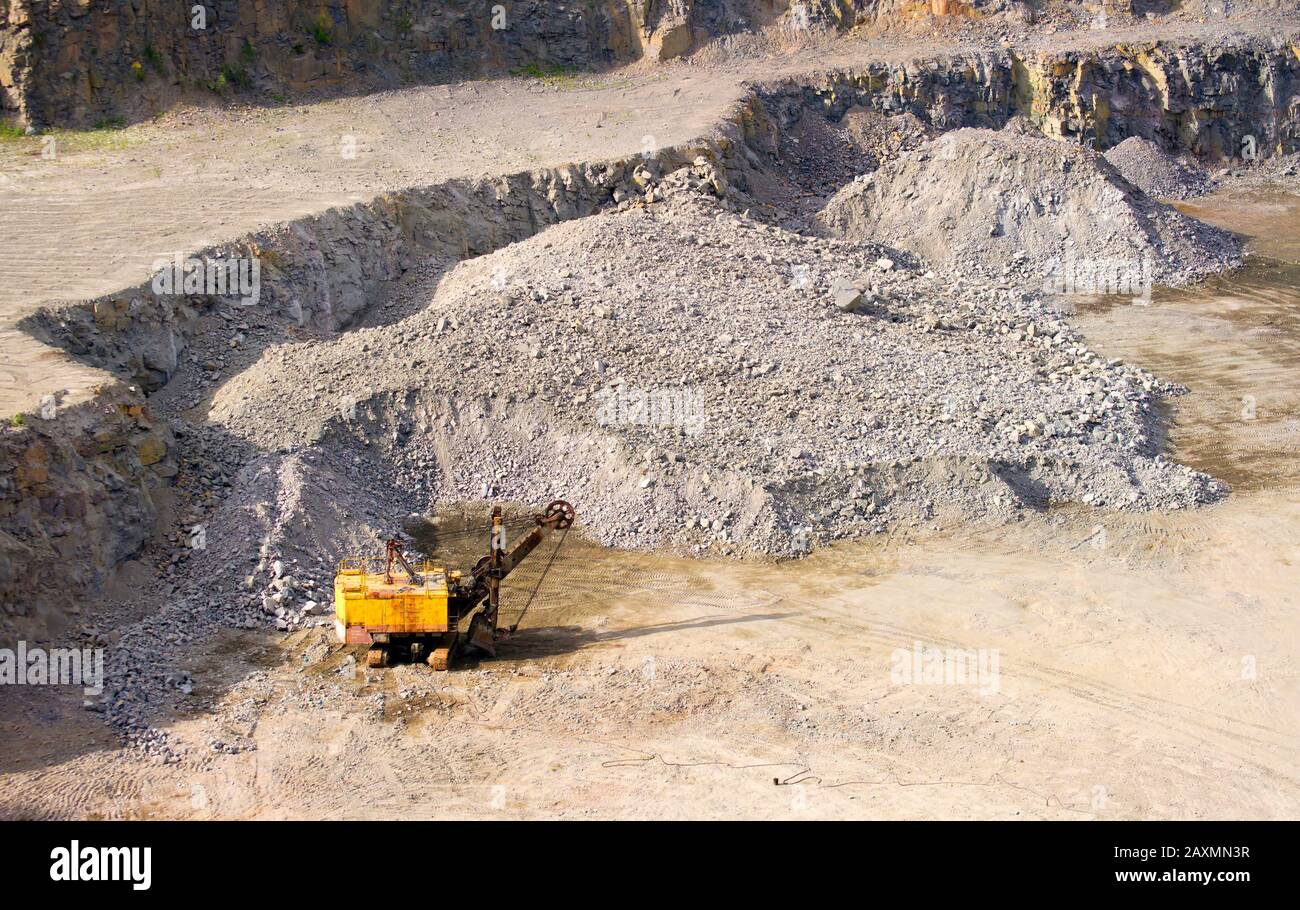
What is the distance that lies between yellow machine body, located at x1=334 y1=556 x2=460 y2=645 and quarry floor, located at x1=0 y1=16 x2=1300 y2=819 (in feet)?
1.84

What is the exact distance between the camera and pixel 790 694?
44.8ft

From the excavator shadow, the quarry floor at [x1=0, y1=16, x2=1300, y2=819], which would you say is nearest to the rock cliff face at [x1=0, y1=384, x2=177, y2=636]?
the quarry floor at [x1=0, y1=16, x2=1300, y2=819]

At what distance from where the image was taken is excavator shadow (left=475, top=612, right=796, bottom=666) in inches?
572

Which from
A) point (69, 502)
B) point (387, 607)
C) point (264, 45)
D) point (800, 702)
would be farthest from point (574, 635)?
point (264, 45)

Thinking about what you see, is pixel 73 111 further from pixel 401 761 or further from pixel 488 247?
pixel 401 761

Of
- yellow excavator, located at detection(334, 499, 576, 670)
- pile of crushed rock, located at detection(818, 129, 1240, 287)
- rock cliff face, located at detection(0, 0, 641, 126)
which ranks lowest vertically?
yellow excavator, located at detection(334, 499, 576, 670)

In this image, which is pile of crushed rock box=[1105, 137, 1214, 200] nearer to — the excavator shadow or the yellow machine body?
the excavator shadow

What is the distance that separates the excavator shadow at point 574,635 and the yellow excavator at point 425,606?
204 millimetres

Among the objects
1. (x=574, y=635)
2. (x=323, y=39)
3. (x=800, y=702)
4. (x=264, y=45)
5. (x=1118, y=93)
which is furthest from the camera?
(x=1118, y=93)

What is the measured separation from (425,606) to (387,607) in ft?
1.28

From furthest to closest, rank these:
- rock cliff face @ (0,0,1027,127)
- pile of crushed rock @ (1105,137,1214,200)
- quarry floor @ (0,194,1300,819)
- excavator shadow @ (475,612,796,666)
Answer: pile of crushed rock @ (1105,137,1214,200) < rock cliff face @ (0,0,1027,127) < excavator shadow @ (475,612,796,666) < quarry floor @ (0,194,1300,819)

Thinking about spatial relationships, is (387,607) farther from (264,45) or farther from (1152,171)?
(1152,171)

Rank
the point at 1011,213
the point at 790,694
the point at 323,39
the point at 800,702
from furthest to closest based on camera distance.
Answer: the point at 323,39 → the point at 1011,213 → the point at 790,694 → the point at 800,702

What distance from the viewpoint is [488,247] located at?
24109mm
